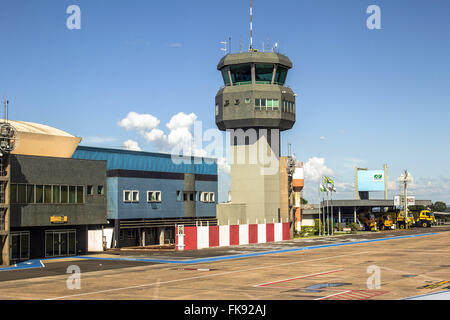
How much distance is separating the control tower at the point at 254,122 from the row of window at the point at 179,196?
8.96 meters

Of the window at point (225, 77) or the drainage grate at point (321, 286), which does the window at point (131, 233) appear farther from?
the drainage grate at point (321, 286)

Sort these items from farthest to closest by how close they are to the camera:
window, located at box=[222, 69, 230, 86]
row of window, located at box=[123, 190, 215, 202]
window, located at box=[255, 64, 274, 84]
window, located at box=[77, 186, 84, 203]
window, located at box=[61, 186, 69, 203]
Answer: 1. window, located at box=[222, 69, 230, 86]
2. window, located at box=[255, 64, 274, 84]
3. row of window, located at box=[123, 190, 215, 202]
4. window, located at box=[77, 186, 84, 203]
5. window, located at box=[61, 186, 69, 203]

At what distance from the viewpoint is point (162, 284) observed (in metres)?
28.5

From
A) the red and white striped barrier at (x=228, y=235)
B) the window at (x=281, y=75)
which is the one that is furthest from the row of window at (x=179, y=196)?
the window at (x=281, y=75)

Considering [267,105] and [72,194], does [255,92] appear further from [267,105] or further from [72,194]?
[72,194]

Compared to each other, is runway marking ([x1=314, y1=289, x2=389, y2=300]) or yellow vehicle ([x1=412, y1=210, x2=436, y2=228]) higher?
runway marking ([x1=314, y1=289, x2=389, y2=300])

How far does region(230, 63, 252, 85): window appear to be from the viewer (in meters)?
76.1

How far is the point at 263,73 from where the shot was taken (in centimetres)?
7656

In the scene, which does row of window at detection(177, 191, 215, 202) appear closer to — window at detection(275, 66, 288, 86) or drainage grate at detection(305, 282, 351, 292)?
window at detection(275, 66, 288, 86)

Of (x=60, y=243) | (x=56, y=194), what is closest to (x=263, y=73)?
(x=56, y=194)

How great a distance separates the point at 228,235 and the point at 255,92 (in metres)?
24.7

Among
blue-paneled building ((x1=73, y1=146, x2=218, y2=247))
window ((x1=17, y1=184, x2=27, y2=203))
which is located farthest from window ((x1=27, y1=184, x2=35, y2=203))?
blue-paneled building ((x1=73, y1=146, x2=218, y2=247))

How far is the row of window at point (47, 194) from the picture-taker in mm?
45000
